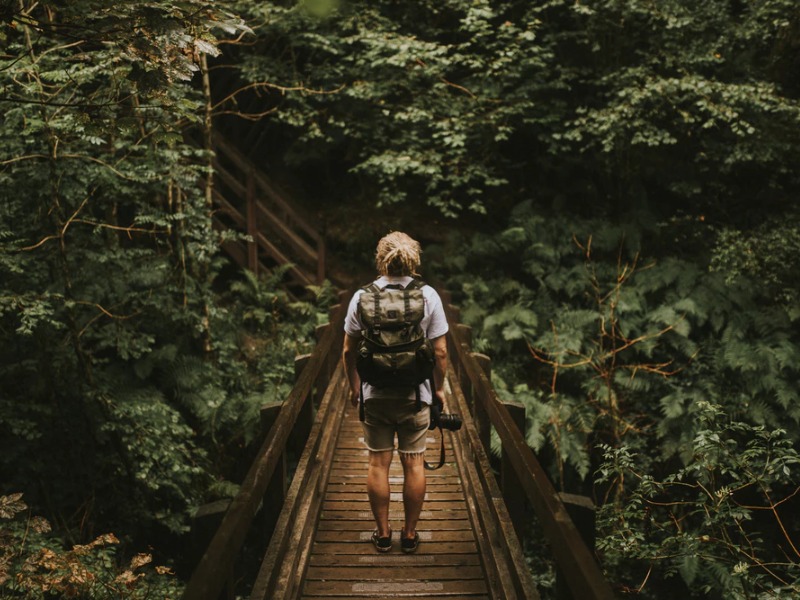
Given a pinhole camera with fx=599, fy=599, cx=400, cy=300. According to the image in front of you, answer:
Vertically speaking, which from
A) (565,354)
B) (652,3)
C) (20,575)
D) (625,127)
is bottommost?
(565,354)

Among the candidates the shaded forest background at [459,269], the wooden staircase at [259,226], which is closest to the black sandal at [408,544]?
the shaded forest background at [459,269]

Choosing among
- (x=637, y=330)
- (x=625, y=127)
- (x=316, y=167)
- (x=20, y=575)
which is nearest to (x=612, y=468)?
(x=20, y=575)

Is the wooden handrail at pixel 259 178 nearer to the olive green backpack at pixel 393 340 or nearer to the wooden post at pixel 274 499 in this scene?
the wooden post at pixel 274 499

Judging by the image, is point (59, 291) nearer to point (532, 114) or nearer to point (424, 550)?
point (424, 550)

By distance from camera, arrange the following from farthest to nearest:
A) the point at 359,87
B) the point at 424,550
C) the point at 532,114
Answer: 1. the point at 532,114
2. the point at 359,87
3. the point at 424,550

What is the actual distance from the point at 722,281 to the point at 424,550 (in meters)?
8.12

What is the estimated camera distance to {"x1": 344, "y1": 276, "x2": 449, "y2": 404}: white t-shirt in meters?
3.89

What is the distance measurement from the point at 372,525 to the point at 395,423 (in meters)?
1.18

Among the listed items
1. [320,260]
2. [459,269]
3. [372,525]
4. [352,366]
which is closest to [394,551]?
[372,525]

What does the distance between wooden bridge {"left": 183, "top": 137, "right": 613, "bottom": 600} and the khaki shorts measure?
0.52 metres

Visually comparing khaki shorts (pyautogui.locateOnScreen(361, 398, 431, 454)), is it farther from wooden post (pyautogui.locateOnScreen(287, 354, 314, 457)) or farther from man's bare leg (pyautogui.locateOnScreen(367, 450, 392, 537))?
wooden post (pyautogui.locateOnScreen(287, 354, 314, 457))

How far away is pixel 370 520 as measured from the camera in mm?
4777

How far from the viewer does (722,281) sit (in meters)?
10.1

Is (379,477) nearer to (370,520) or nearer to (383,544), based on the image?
(383,544)
